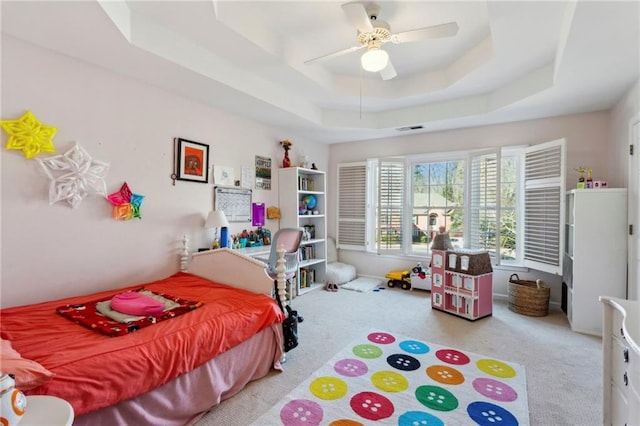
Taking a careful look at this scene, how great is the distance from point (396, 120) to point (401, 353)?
9.93ft

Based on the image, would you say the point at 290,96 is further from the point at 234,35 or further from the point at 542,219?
the point at 542,219

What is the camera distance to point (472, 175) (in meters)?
4.34

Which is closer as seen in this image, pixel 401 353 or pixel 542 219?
pixel 401 353

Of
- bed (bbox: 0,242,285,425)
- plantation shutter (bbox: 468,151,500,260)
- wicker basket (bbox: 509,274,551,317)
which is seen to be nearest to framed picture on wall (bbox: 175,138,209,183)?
bed (bbox: 0,242,285,425)

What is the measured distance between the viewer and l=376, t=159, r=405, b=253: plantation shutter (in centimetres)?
493

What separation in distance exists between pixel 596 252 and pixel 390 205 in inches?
101

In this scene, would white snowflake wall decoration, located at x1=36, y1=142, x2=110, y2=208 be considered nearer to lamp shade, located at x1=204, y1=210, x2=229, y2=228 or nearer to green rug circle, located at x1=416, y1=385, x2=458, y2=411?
lamp shade, located at x1=204, y1=210, x2=229, y2=228

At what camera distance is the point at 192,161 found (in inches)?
128

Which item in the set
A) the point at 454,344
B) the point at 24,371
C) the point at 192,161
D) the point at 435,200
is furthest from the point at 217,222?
the point at 435,200

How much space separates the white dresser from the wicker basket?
2240mm

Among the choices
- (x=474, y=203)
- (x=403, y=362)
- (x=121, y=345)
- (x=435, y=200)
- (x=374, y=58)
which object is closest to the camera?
(x=121, y=345)

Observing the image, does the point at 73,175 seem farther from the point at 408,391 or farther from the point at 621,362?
the point at 621,362

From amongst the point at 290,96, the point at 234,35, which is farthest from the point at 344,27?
the point at 290,96

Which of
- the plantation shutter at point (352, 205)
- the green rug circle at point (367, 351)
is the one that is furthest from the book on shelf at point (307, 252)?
the green rug circle at point (367, 351)
